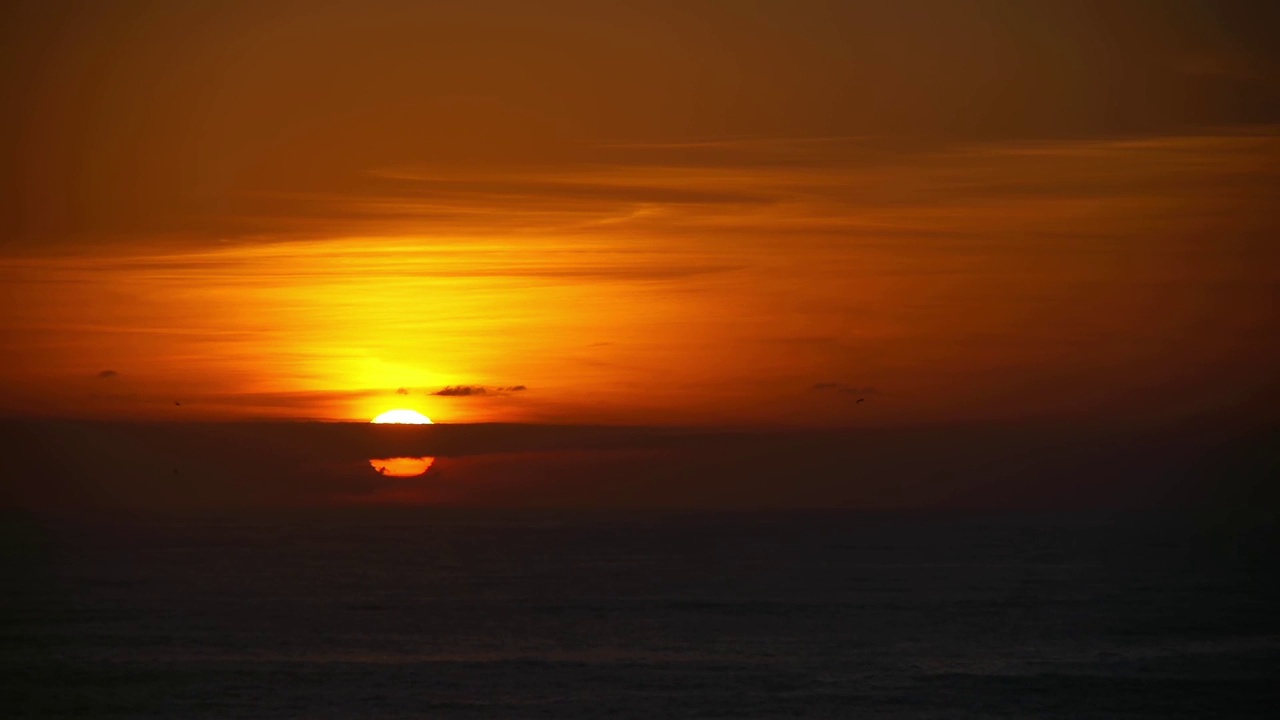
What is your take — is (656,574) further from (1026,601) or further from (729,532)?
(729,532)

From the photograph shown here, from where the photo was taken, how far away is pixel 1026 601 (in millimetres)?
87625

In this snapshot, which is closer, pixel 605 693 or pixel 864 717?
pixel 864 717

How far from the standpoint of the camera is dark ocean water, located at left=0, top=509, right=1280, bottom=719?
53.9 meters

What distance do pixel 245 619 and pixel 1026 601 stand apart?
154ft

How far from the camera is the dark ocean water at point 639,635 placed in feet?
177

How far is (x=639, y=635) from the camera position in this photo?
70.7 m

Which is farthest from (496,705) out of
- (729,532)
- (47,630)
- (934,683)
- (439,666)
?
(729,532)

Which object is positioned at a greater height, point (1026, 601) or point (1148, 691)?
point (1026, 601)

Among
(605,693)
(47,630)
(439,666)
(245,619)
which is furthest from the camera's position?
(245,619)

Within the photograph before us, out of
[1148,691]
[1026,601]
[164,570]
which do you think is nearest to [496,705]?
[1148,691]

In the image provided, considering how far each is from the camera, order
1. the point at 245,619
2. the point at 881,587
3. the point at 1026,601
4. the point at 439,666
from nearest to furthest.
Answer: the point at 439,666
the point at 245,619
the point at 1026,601
the point at 881,587

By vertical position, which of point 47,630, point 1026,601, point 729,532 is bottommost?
point 47,630

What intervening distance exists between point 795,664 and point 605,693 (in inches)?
432

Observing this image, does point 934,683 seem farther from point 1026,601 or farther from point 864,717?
point 1026,601
